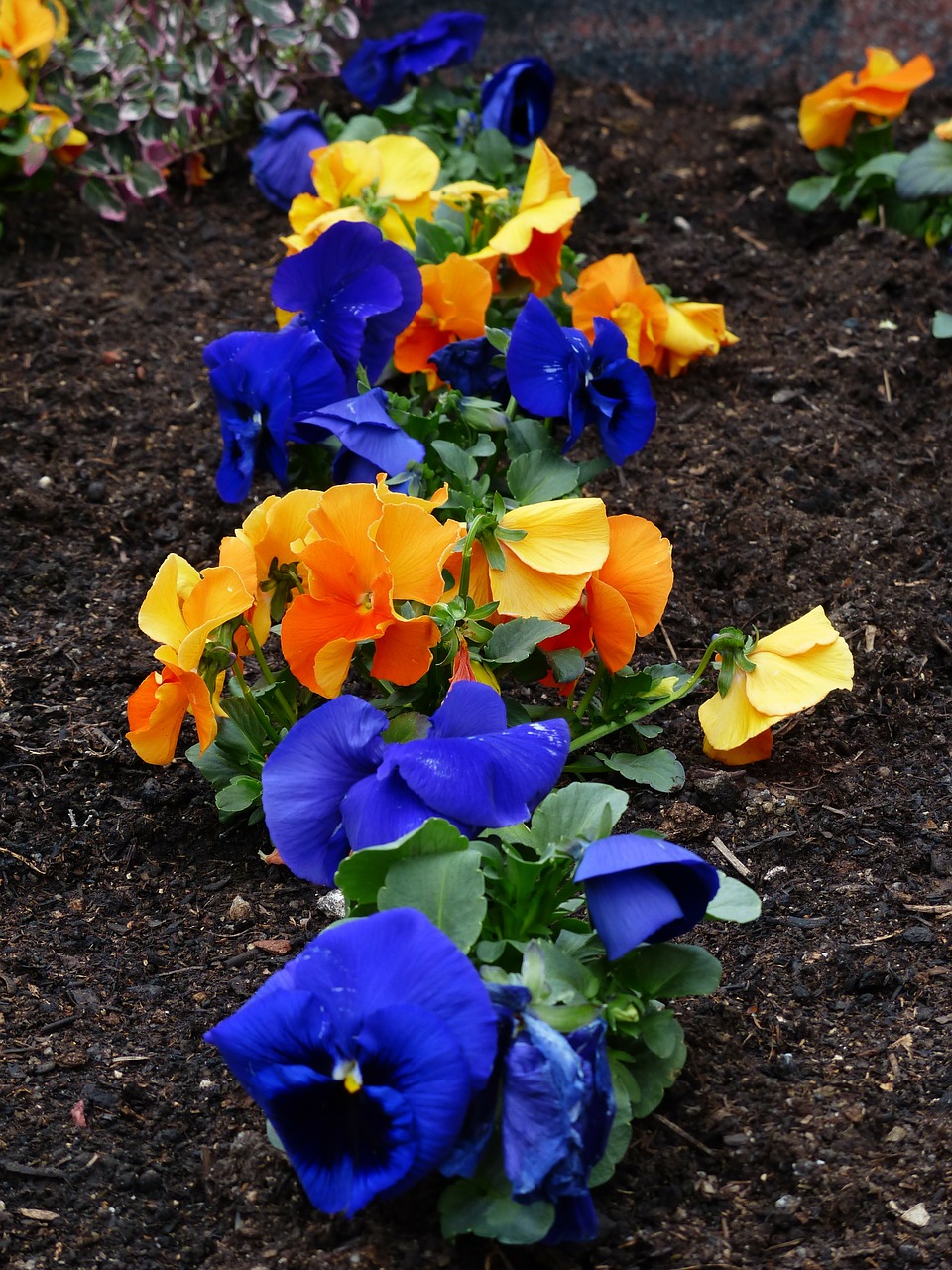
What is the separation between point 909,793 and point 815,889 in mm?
230

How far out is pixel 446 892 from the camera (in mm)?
1179

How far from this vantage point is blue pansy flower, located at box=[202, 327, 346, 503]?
1869mm

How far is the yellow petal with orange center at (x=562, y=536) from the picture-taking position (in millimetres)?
1573

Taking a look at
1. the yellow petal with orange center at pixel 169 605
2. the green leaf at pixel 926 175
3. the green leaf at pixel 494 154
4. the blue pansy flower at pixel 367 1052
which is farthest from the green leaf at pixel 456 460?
the green leaf at pixel 926 175

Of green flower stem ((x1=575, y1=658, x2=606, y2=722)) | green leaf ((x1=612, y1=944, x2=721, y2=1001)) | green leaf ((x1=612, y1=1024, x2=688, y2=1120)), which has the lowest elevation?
green flower stem ((x1=575, y1=658, x2=606, y2=722))

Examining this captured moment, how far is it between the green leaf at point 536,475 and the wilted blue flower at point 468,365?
34 cm

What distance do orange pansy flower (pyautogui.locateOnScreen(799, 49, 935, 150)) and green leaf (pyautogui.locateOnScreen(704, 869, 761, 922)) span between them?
243 centimetres

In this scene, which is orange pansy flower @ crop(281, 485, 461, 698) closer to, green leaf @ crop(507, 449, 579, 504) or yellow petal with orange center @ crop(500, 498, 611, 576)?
yellow petal with orange center @ crop(500, 498, 611, 576)

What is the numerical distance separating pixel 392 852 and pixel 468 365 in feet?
3.55

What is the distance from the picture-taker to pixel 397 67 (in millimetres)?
3213

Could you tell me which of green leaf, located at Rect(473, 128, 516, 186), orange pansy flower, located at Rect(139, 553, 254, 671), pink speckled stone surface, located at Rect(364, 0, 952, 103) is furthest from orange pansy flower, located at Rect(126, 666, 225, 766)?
pink speckled stone surface, located at Rect(364, 0, 952, 103)

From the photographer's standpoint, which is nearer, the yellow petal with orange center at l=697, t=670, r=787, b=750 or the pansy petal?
the pansy petal

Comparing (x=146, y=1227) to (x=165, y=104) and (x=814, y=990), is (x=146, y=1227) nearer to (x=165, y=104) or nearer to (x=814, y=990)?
(x=814, y=990)

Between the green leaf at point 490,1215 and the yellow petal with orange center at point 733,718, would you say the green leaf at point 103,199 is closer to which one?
the yellow petal with orange center at point 733,718
